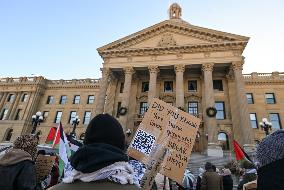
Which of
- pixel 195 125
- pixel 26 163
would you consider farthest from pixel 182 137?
pixel 26 163

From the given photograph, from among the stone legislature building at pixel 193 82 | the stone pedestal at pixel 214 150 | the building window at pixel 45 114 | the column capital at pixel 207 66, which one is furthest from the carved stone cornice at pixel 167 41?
the building window at pixel 45 114

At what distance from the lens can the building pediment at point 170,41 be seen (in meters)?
28.8

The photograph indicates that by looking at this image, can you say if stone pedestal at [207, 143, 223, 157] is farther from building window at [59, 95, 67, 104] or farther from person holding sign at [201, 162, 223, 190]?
building window at [59, 95, 67, 104]

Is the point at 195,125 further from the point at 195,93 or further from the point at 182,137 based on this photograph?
the point at 195,93

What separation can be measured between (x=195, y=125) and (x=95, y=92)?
127 ft

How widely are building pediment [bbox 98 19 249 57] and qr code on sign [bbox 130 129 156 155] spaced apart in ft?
88.1

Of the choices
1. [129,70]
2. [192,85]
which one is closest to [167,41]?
[129,70]

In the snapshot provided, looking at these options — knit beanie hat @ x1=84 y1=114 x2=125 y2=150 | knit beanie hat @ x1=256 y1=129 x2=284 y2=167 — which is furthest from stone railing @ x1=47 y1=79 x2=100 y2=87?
knit beanie hat @ x1=256 y1=129 x2=284 y2=167

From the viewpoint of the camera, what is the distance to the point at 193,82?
105 ft

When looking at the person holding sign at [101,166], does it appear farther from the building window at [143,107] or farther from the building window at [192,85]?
the building window at [192,85]

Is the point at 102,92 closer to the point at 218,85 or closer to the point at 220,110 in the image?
the point at 220,110

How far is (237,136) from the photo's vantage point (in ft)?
88.1

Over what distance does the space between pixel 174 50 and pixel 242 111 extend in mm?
11325

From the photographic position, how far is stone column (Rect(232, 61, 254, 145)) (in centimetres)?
2355
